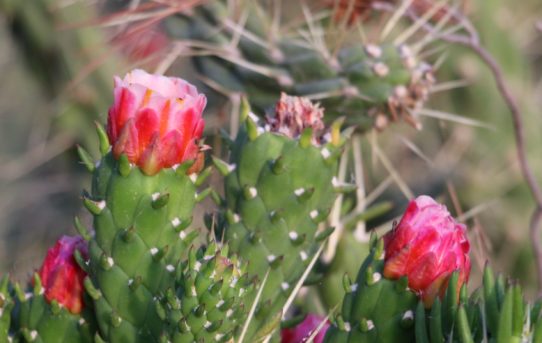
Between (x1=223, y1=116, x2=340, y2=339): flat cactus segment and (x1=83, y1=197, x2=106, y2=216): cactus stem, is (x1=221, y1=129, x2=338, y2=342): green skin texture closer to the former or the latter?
(x1=223, y1=116, x2=340, y2=339): flat cactus segment

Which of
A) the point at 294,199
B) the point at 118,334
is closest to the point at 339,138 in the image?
the point at 294,199

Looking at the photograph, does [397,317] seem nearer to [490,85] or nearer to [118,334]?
[118,334]

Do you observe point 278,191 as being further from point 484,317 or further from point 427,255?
point 484,317

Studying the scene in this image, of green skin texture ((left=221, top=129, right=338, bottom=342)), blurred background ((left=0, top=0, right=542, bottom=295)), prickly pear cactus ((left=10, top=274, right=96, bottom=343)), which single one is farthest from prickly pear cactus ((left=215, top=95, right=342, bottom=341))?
blurred background ((left=0, top=0, right=542, bottom=295))

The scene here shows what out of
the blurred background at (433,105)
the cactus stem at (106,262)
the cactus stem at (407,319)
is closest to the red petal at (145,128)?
the cactus stem at (106,262)

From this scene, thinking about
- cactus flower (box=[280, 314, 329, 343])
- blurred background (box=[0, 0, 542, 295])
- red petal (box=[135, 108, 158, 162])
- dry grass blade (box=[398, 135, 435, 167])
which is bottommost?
blurred background (box=[0, 0, 542, 295])

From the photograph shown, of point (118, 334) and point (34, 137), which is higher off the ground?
point (118, 334)

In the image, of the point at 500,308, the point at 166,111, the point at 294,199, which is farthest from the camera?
the point at 294,199
